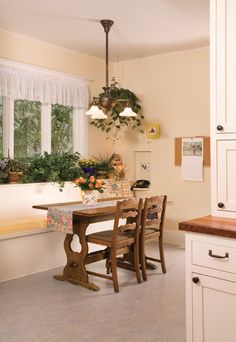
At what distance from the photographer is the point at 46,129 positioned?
5613 mm

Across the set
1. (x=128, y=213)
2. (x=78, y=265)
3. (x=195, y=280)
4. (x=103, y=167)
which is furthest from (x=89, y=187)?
(x=195, y=280)

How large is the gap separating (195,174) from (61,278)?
2.45 m

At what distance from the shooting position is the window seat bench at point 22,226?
410 cm

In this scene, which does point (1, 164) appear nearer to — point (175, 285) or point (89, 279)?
point (89, 279)

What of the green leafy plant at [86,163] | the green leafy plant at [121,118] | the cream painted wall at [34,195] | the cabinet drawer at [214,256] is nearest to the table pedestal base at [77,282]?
the cream painted wall at [34,195]

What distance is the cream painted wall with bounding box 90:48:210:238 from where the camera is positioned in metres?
5.48

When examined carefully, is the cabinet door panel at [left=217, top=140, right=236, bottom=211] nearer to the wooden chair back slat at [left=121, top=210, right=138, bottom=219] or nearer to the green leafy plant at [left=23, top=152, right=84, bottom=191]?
the wooden chair back slat at [left=121, top=210, right=138, bottom=219]

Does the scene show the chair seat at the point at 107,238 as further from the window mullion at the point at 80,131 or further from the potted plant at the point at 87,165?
the window mullion at the point at 80,131

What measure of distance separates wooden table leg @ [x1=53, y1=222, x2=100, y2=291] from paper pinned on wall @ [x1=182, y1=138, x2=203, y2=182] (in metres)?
2.17

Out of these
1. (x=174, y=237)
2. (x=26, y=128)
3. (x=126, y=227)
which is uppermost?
(x=26, y=128)

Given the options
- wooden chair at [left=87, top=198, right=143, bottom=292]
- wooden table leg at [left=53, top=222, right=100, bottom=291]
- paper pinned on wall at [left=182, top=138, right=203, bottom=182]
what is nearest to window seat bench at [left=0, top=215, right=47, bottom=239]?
wooden table leg at [left=53, top=222, right=100, bottom=291]

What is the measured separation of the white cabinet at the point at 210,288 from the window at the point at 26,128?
353 cm

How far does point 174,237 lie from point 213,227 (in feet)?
11.9

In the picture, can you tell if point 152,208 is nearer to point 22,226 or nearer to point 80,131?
point 22,226
